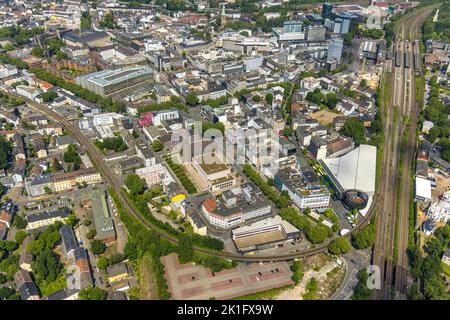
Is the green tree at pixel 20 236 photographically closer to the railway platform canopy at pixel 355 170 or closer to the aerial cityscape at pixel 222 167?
the aerial cityscape at pixel 222 167

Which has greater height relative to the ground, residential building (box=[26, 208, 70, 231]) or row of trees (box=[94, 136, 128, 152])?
row of trees (box=[94, 136, 128, 152])

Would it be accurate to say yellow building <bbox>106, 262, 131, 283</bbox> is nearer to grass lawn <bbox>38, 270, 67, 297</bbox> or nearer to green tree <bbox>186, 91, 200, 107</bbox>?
grass lawn <bbox>38, 270, 67, 297</bbox>

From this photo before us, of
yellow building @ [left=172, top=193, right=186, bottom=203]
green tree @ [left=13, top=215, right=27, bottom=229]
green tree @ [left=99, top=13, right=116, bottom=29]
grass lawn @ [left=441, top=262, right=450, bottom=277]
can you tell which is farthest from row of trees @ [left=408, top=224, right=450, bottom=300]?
green tree @ [left=99, top=13, right=116, bottom=29]

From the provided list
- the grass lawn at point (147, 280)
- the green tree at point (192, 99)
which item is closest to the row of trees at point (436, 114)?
the green tree at point (192, 99)

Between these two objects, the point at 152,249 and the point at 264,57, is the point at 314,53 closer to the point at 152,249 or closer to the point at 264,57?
the point at 264,57

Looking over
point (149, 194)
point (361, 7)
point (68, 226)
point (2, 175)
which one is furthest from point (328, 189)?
point (361, 7)

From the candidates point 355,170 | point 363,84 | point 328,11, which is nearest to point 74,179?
point 355,170

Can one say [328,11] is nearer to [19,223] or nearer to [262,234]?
[262,234]
